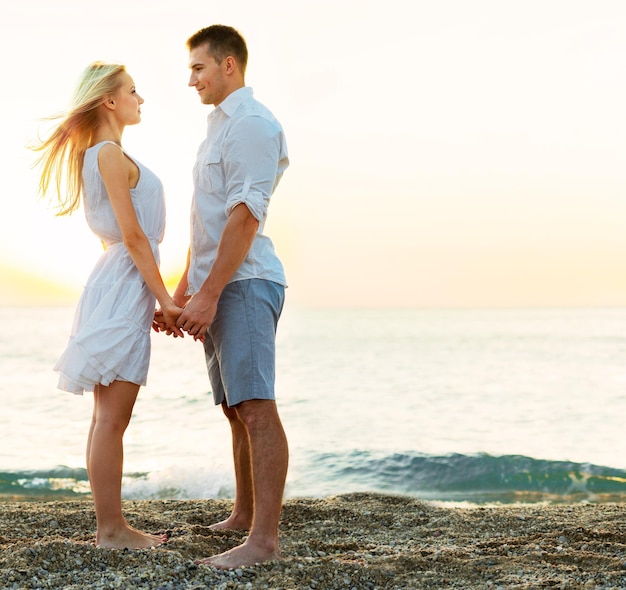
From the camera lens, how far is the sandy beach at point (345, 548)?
295 cm

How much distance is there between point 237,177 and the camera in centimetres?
327

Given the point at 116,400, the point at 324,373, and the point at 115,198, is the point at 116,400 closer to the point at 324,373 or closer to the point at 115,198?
the point at 115,198

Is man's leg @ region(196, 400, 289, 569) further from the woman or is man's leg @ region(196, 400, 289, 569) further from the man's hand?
the woman

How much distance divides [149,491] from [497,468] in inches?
146

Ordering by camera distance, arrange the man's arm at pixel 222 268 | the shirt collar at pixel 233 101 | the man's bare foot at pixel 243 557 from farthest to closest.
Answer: the shirt collar at pixel 233 101, the man's arm at pixel 222 268, the man's bare foot at pixel 243 557

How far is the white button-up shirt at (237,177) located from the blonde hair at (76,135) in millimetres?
495

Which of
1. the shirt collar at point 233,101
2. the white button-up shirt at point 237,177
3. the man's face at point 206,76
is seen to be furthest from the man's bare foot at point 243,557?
the man's face at point 206,76

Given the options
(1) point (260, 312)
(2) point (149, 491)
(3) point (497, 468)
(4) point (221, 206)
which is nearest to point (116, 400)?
(1) point (260, 312)

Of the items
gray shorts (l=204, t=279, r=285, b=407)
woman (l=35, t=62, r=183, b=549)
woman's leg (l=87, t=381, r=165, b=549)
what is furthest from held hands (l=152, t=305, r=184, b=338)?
woman's leg (l=87, t=381, r=165, b=549)

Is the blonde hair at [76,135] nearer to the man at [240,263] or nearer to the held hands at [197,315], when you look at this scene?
the man at [240,263]

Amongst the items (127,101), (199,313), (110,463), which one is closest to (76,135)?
→ (127,101)

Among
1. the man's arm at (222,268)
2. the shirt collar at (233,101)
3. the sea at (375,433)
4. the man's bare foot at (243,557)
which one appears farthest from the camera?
the sea at (375,433)

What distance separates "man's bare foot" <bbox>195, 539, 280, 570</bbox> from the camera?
10.1 feet

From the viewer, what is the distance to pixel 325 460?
8.97m
